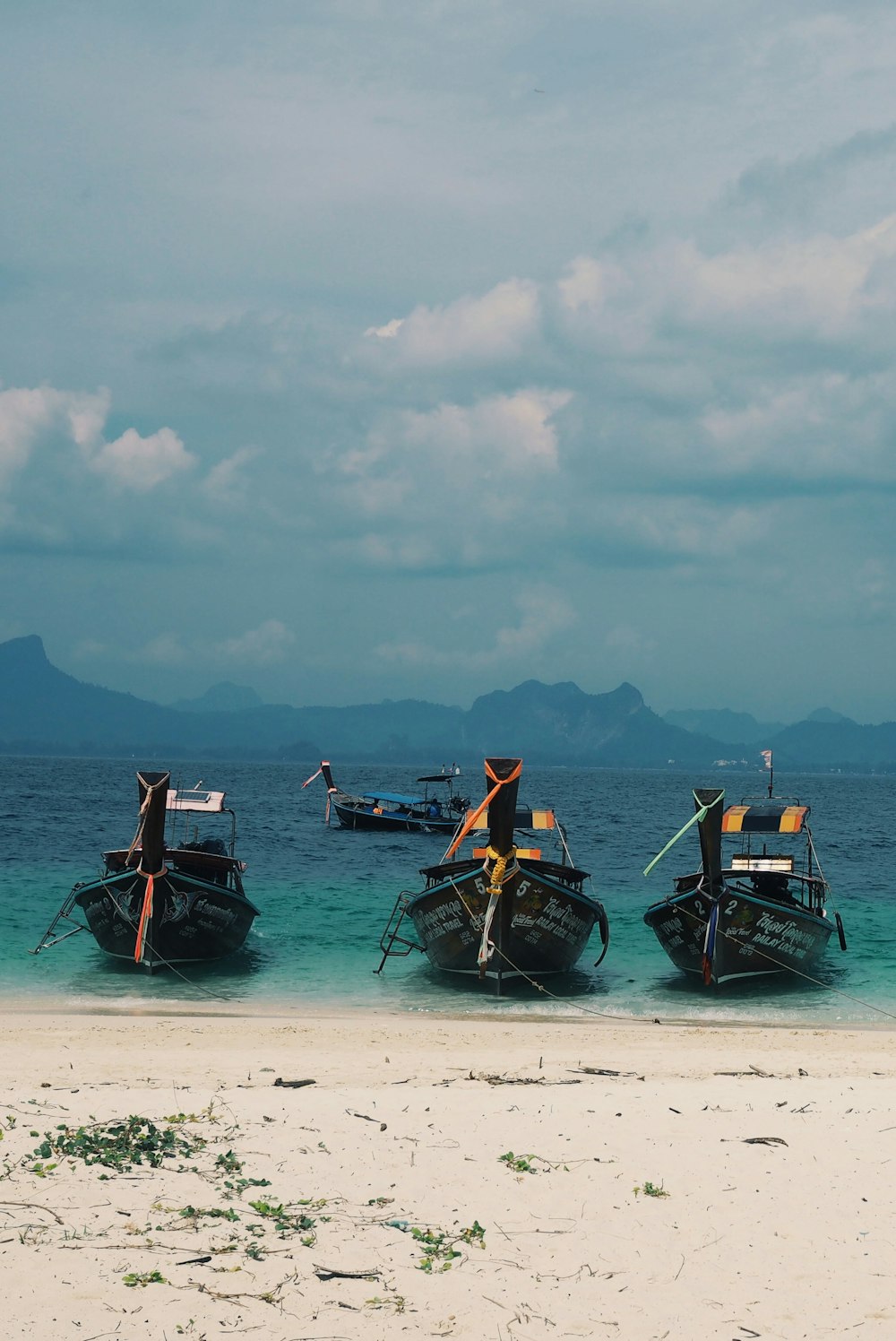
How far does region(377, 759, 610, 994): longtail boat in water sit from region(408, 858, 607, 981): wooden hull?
2 cm

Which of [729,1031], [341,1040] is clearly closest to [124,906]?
[341,1040]

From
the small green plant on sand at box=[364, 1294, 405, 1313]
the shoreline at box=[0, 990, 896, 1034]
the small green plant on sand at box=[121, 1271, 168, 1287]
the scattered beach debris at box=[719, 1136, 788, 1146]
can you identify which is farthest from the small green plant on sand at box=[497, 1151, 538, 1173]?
the shoreline at box=[0, 990, 896, 1034]

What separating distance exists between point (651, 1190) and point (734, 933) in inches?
489

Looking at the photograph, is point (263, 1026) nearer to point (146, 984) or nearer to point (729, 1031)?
point (146, 984)

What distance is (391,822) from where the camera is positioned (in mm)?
61062

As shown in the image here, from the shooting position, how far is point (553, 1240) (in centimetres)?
769

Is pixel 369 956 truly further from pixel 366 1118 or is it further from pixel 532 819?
pixel 366 1118

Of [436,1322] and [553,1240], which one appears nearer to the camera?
[436,1322]

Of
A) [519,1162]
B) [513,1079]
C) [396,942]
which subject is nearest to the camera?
[519,1162]

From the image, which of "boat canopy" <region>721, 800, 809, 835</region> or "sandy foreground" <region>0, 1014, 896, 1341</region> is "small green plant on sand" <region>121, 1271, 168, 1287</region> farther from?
"boat canopy" <region>721, 800, 809, 835</region>

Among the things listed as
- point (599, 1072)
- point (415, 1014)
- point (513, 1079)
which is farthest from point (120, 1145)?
point (415, 1014)

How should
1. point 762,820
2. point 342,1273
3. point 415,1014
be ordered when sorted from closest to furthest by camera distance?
point 342,1273, point 415,1014, point 762,820

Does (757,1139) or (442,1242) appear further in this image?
(757,1139)

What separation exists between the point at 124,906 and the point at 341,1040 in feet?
23.4
